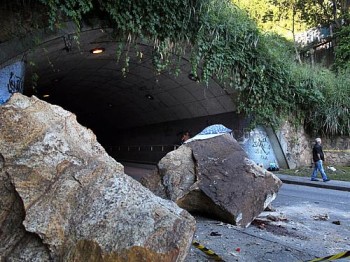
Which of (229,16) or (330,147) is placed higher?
(229,16)

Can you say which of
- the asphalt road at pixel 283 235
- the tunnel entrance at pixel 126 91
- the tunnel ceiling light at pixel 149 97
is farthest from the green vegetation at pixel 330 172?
the tunnel ceiling light at pixel 149 97

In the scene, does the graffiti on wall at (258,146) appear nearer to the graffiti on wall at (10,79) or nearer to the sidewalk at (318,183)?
the sidewalk at (318,183)

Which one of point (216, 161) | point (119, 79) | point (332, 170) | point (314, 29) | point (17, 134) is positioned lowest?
point (332, 170)

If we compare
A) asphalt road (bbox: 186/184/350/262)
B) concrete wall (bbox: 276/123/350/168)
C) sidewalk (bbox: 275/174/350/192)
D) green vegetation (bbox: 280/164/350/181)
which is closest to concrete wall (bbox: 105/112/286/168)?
concrete wall (bbox: 276/123/350/168)

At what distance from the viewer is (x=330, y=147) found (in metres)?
18.2

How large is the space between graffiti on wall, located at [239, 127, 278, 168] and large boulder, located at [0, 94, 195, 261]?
42.2ft

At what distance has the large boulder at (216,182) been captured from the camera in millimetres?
6172

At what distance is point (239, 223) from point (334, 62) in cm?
1819

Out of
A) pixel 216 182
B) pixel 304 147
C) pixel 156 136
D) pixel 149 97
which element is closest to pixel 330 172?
pixel 304 147

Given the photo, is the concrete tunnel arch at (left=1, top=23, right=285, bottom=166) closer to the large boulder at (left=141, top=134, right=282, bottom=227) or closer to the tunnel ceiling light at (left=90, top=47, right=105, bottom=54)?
the tunnel ceiling light at (left=90, top=47, right=105, bottom=54)

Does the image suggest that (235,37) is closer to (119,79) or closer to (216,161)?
(119,79)

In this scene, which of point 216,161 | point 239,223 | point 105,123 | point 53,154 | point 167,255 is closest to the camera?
point 167,255

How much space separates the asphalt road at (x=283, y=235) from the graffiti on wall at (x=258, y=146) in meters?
7.62

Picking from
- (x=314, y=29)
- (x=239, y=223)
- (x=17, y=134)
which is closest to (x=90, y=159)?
(x=17, y=134)
